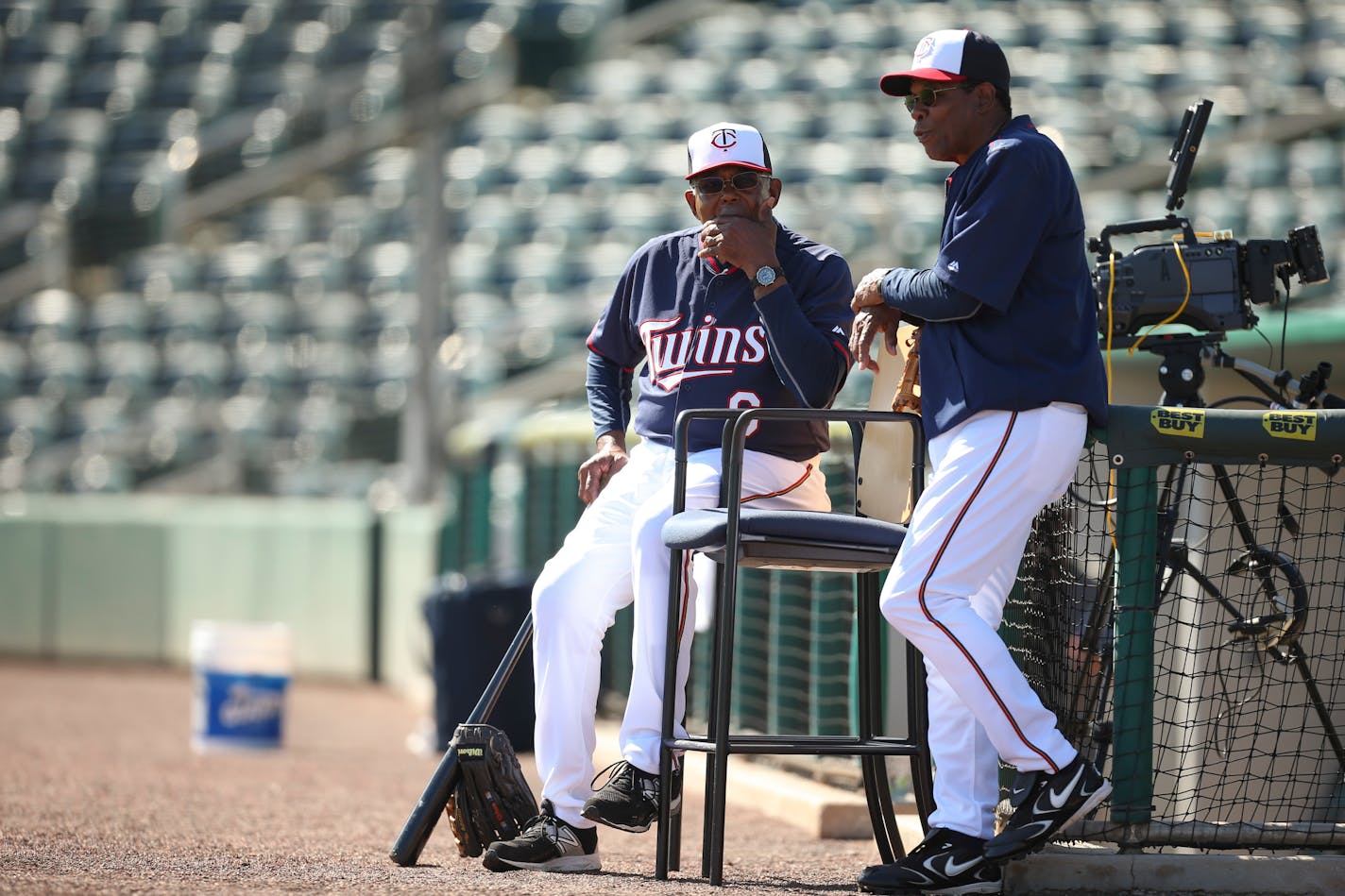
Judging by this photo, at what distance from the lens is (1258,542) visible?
4.70m

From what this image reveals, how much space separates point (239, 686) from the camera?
29.9 feet

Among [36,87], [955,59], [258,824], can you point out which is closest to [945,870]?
[955,59]

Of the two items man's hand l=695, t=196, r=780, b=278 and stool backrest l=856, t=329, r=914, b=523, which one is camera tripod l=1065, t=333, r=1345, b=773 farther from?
man's hand l=695, t=196, r=780, b=278

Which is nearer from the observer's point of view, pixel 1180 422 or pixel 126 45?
pixel 1180 422

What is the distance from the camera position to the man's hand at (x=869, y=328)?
165 inches

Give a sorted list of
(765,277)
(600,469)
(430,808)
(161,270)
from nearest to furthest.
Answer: (765,277) < (430,808) < (600,469) < (161,270)

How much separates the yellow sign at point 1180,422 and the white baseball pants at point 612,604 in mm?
928

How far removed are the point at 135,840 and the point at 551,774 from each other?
139 cm

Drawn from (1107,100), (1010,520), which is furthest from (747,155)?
(1107,100)

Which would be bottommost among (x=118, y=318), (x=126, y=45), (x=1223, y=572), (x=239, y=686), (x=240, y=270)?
(x=239, y=686)

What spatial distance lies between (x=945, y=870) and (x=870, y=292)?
1.26 metres

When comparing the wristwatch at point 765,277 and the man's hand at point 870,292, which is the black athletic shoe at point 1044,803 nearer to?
the man's hand at point 870,292

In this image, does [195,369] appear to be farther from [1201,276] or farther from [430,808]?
[1201,276]

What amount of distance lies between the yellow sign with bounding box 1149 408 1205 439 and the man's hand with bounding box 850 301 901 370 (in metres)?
0.60
